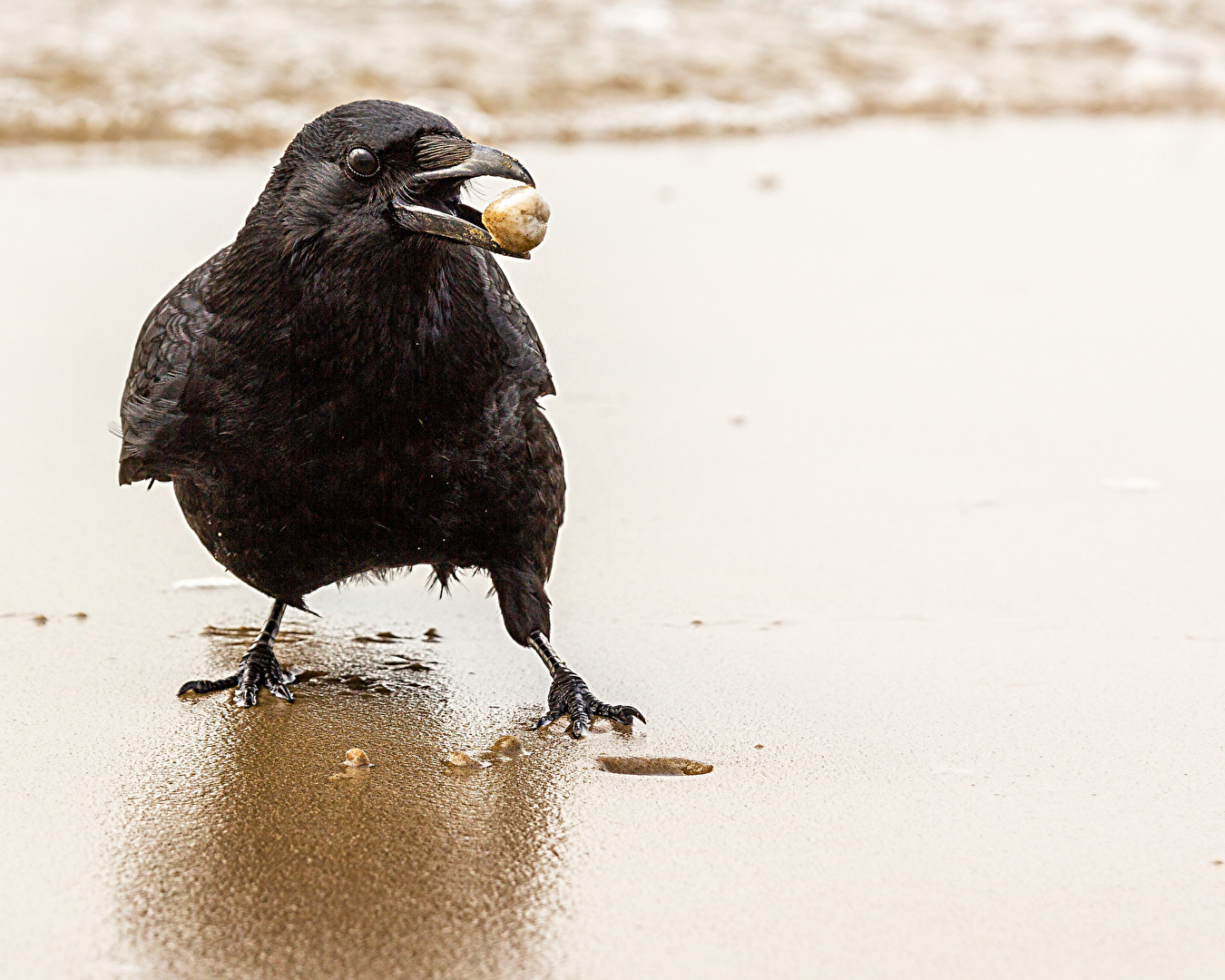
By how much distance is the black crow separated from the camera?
309cm

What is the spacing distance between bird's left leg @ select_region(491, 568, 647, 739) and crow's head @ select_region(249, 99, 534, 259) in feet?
2.60

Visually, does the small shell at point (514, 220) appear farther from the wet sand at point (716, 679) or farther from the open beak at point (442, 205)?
the wet sand at point (716, 679)

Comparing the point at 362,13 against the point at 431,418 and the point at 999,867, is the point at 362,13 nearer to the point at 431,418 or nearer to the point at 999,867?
the point at 431,418

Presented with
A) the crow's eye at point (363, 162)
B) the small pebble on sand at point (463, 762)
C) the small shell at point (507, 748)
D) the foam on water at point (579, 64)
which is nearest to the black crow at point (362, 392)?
the crow's eye at point (363, 162)

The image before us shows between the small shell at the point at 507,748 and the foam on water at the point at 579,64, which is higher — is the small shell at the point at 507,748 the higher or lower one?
the lower one

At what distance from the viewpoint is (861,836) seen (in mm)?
2818

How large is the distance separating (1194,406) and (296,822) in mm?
3819

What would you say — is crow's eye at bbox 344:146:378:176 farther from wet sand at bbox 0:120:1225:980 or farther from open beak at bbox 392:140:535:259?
wet sand at bbox 0:120:1225:980

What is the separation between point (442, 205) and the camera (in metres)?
3.08

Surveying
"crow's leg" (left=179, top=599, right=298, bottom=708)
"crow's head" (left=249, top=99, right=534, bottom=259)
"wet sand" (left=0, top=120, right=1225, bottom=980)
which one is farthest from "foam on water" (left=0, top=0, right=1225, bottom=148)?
"crow's head" (left=249, top=99, right=534, bottom=259)

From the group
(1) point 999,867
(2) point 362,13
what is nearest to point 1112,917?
(1) point 999,867

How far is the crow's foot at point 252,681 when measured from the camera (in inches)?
138

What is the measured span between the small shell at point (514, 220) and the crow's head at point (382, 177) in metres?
0.02

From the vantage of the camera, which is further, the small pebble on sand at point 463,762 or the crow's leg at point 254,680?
the crow's leg at point 254,680
